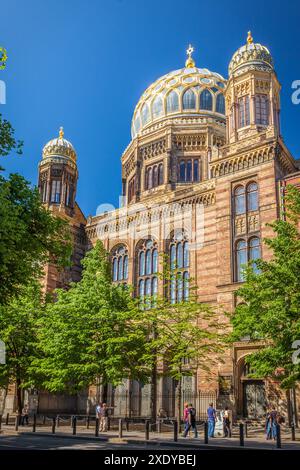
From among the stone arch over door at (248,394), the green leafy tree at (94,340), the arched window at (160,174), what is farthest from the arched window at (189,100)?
the stone arch over door at (248,394)

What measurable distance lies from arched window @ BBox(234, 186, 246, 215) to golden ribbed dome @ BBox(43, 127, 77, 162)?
61.8 feet

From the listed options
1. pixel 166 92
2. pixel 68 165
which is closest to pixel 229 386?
pixel 68 165

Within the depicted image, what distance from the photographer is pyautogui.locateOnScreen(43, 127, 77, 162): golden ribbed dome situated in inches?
1843

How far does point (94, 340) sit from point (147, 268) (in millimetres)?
13056

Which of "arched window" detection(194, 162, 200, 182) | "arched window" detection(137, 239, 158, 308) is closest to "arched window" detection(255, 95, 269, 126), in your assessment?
"arched window" detection(137, 239, 158, 308)

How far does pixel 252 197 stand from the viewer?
33.3 metres

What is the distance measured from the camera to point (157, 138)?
167 feet

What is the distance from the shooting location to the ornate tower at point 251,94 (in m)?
36.6

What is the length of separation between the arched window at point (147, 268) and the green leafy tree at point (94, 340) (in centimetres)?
998

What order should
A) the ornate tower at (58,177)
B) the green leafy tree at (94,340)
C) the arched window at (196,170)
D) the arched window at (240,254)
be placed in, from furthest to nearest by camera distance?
the arched window at (196,170) → the ornate tower at (58,177) → the arched window at (240,254) → the green leafy tree at (94,340)

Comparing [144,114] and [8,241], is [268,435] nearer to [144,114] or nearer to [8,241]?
[8,241]

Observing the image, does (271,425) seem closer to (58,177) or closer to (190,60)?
(58,177)

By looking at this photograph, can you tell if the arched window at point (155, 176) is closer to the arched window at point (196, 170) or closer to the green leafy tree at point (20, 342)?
the arched window at point (196, 170)
